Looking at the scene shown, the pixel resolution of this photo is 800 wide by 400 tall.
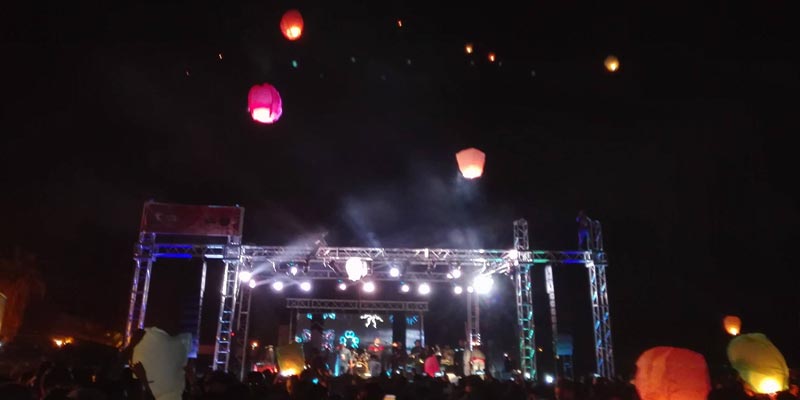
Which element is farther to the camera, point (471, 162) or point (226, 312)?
point (226, 312)

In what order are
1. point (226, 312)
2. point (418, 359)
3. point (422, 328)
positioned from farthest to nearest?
point (422, 328), point (418, 359), point (226, 312)

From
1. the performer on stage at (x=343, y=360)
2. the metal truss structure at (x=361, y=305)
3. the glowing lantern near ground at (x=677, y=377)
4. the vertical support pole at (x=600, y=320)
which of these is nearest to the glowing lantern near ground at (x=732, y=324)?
the vertical support pole at (x=600, y=320)

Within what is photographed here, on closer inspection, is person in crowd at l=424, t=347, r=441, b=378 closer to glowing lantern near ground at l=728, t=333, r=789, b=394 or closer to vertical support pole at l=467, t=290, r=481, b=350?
vertical support pole at l=467, t=290, r=481, b=350

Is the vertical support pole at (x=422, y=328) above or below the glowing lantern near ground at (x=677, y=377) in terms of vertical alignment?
above

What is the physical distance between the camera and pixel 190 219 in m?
15.7

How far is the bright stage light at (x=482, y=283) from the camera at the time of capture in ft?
62.5

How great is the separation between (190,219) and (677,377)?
43.7ft

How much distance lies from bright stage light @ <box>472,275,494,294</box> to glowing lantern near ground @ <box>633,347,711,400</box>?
43.4ft

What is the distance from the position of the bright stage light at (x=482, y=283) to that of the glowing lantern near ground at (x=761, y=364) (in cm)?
1112

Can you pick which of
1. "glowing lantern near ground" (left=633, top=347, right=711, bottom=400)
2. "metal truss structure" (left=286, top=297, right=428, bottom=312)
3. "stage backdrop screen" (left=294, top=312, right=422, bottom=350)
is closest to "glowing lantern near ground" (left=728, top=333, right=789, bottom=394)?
"glowing lantern near ground" (left=633, top=347, right=711, bottom=400)

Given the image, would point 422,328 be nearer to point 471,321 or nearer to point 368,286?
point 368,286

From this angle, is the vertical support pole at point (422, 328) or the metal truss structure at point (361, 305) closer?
the metal truss structure at point (361, 305)

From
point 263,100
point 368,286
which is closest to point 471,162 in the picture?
point 263,100

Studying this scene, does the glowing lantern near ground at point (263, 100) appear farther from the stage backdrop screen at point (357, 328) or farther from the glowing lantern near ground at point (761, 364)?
the stage backdrop screen at point (357, 328)
